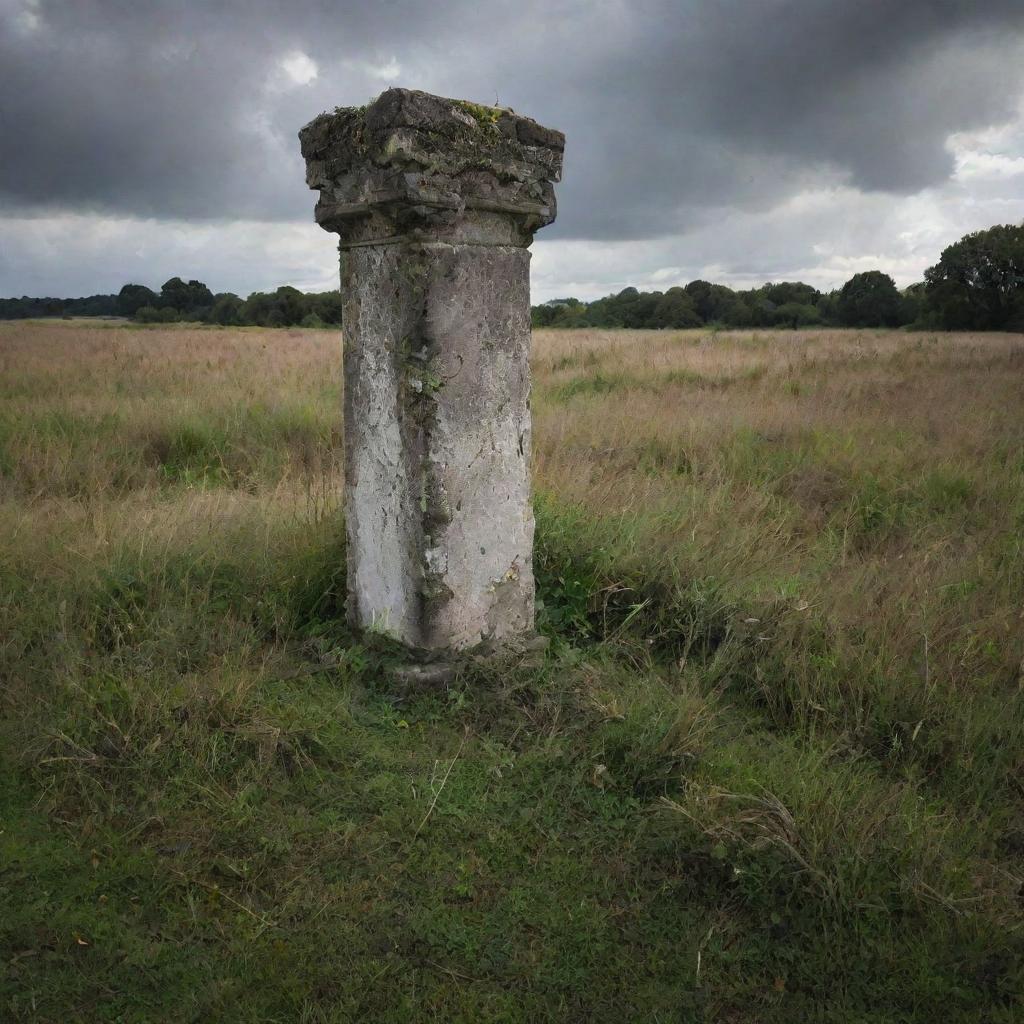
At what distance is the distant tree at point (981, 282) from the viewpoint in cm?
3156

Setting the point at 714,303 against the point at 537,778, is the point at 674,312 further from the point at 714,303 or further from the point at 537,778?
the point at 537,778

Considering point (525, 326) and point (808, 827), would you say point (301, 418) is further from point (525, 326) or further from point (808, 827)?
point (808, 827)

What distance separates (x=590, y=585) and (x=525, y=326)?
132 centimetres

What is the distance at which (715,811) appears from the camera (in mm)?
2652

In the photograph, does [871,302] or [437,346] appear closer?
[437,346]

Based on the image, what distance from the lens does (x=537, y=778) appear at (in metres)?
2.97

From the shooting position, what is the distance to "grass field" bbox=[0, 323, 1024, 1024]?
2.22 m

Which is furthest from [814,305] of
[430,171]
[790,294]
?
[430,171]

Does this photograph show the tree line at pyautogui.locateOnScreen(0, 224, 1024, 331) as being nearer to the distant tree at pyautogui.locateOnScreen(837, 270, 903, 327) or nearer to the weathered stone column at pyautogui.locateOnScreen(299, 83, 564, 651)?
the distant tree at pyautogui.locateOnScreen(837, 270, 903, 327)

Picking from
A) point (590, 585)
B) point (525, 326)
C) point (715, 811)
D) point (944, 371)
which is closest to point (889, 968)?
point (715, 811)

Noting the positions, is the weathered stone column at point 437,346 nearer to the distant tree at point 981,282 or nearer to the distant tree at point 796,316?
the distant tree at point 981,282

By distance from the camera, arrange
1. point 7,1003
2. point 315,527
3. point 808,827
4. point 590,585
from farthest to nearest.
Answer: point 315,527 → point 590,585 → point 808,827 → point 7,1003

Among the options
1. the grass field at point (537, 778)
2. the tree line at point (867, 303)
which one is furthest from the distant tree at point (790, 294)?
the grass field at point (537, 778)

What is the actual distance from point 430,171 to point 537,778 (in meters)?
2.27
